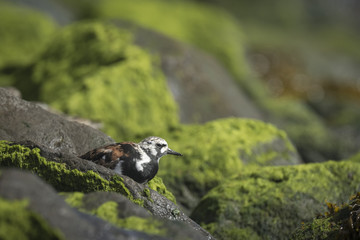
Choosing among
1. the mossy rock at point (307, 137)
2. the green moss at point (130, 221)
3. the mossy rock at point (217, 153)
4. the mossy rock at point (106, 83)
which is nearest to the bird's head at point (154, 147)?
the green moss at point (130, 221)

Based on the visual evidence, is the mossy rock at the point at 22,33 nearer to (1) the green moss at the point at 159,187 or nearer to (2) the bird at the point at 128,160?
(1) the green moss at the point at 159,187

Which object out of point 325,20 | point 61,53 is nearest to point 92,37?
point 61,53

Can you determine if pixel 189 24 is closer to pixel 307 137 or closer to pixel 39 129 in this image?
pixel 307 137

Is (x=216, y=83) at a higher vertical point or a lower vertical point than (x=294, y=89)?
higher

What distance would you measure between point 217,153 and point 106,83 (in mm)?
2824

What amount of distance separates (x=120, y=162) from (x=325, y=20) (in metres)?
30.0

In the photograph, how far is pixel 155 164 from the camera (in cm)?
438

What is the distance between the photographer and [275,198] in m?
5.12

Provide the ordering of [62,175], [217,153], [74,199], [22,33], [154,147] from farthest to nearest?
[22,33], [217,153], [154,147], [62,175], [74,199]

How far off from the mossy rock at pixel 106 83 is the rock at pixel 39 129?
232cm

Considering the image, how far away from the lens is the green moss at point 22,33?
42.1 feet

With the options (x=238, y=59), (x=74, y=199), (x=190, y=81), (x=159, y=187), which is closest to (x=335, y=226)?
(x=159, y=187)

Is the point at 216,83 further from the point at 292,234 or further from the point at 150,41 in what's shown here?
the point at 292,234

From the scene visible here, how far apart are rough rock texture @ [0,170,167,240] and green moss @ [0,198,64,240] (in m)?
0.03
